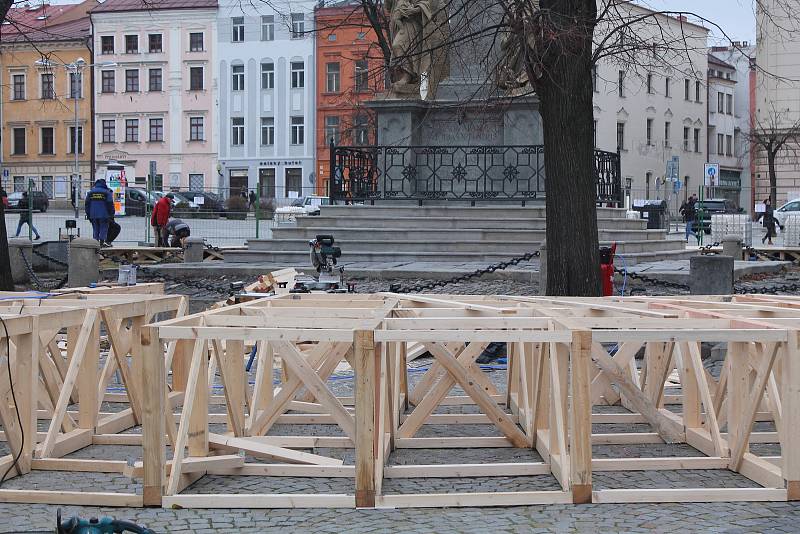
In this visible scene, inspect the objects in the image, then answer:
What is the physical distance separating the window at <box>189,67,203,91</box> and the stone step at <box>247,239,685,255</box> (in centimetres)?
5482

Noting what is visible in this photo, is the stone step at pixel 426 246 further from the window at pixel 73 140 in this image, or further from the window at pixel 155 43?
the window at pixel 73 140

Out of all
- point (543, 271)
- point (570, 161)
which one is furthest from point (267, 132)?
point (570, 161)

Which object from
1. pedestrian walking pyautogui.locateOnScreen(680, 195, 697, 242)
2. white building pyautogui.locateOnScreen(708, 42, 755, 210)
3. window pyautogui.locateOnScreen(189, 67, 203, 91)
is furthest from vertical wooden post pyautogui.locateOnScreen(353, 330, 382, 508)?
white building pyautogui.locateOnScreen(708, 42, 755, 210)

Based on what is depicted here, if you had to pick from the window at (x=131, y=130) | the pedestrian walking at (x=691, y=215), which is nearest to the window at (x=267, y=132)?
the window at (x=131, y=130)

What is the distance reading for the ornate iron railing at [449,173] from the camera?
2289 cm

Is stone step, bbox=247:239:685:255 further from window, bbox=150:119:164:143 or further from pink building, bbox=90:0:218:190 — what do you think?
window, bbox=150:119:164:143

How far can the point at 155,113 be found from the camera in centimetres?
7525

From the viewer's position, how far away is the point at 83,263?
61.7 ft

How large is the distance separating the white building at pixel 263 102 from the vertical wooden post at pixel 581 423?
6584 cm

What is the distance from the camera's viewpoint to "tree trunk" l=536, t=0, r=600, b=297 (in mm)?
13750

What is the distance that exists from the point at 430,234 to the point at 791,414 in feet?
47.3

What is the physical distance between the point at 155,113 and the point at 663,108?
31.5 metres

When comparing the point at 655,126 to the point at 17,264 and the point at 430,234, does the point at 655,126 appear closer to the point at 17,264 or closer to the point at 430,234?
the point at 430,234

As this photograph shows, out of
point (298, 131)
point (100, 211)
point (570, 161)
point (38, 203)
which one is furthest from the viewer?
point (298, 131)
